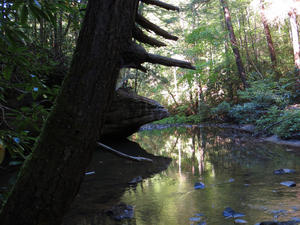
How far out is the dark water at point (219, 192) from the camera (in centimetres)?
274

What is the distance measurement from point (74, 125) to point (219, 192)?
2863mm

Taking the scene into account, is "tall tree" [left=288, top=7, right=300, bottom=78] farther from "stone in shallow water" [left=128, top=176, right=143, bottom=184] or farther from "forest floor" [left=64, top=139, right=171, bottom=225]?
"stone in shallow water" [left=128, top=176, right=143, bottom=184]

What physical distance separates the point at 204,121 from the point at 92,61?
638 inches

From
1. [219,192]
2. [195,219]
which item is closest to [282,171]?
[219,192]

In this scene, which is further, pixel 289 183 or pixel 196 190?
pixel 196 190

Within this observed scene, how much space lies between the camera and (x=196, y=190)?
3727mm

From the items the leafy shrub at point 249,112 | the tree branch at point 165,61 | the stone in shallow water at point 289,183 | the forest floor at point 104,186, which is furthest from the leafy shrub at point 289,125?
the tree branch at point 165,61

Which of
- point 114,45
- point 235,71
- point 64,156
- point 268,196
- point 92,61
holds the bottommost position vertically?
point 268,196

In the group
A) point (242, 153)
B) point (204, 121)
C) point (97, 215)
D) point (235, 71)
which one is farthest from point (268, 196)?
point (235, 71)

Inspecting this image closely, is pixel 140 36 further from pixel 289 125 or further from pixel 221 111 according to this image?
pixel 221 111

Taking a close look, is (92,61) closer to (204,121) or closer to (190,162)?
(190,162)

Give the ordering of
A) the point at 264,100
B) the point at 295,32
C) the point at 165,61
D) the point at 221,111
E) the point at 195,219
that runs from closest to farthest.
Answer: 1. the point at 165,61
2. the point at 195,219
3. the point at 264,100
4. the point at 295,32
5. the point at 221,111

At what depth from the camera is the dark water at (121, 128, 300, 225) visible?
9.00 ft

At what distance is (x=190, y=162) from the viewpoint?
5.87m
